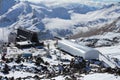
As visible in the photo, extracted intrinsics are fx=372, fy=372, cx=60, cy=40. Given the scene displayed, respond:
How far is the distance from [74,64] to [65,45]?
18.4m

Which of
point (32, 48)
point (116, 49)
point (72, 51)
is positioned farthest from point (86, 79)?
point (116, 49)

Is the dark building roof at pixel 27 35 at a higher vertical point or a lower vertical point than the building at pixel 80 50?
higher

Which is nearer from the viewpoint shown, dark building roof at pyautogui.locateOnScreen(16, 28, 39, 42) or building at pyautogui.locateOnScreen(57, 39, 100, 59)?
Result: building at pyautogui.locateOnScreen(57, 39, 100, 59)

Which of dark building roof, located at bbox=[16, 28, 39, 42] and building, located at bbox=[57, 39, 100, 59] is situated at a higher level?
dark building roof, located at bbox=[16, 28, 39, 42]

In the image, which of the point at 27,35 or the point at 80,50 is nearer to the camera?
the point at 80,50

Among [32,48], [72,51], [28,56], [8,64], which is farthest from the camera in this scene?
[32,48]

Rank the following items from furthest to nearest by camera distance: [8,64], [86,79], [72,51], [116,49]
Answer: [116,49] < [72,51] < [8,64] < [86,79]

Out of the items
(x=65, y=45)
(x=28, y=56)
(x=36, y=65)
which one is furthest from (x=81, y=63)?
(x=65, y=45)

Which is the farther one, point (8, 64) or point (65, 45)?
point (65, 45)

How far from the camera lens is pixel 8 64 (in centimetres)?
5916

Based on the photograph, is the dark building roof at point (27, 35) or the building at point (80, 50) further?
the dark building roof at point (27, 35)

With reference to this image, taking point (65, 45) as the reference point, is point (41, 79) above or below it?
below

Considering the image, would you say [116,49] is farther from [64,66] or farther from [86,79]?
[86,79]

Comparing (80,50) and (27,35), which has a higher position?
(27,35)
